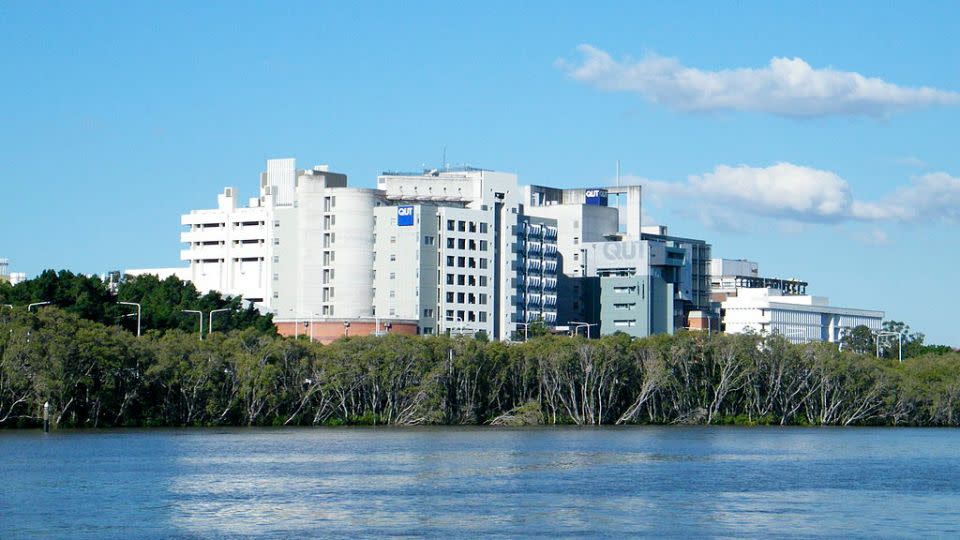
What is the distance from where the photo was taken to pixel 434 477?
8825 cm

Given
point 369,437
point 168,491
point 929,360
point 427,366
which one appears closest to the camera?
point 168,491

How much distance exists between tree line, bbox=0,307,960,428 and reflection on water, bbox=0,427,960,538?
859cm

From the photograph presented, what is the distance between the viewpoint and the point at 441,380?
155500 mm

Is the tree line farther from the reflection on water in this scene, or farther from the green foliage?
the reflection on water

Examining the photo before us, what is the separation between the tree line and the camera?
130375mm

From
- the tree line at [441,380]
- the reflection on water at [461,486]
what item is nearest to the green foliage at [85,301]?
the tree line at [441,380]

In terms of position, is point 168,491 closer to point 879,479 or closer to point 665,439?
point 879,479

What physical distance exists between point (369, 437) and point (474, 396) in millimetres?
30116

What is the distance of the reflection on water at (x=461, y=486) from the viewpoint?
65938 mm

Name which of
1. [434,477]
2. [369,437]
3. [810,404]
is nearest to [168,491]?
[434,477]

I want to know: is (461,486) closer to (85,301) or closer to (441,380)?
(441,380)

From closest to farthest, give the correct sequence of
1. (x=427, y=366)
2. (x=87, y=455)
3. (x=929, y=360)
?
(x=87, y=455) < (x=427, y=366) < (x=929, y=360)

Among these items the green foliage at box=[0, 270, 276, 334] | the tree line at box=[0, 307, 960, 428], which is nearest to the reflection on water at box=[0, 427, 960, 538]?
the tree line at box=[0, 307, 960, 428]

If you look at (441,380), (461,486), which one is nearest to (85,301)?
(441,380)
